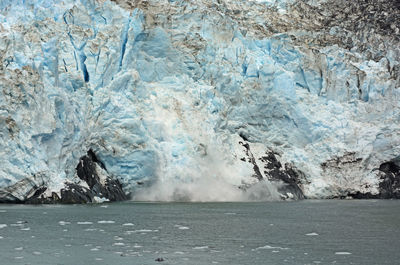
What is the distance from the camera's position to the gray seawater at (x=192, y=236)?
10695 mm

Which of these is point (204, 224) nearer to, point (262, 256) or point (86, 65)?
point (262, 256)

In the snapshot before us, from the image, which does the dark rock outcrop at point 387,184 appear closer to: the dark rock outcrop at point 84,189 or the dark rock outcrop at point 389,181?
the dark rock outcrop at point 389,181

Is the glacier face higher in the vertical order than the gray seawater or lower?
higher

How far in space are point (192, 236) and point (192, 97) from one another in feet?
49.6

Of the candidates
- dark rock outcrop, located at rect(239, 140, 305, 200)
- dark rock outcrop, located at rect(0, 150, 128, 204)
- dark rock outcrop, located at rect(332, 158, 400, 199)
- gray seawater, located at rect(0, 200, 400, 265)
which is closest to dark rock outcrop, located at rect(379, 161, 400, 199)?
dark rock outcrop, located at rect(332, 158, 400, 199)

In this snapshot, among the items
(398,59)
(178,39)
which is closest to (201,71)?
(178,39)

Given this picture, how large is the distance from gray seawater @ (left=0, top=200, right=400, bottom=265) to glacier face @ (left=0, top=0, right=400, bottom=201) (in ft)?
14.4

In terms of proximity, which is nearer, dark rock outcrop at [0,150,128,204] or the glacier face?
dark rock outcrop at [0,150,128,204]

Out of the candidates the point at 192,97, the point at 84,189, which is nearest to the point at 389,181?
the point at 192,97

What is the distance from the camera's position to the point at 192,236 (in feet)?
44.6

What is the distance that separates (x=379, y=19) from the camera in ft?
114

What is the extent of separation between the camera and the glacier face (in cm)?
2284

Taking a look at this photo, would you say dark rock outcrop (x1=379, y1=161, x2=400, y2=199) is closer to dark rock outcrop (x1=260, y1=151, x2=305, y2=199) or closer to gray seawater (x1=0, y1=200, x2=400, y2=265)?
dark rock outcrop (x1=260, y1=151, x2=305, y2=199)

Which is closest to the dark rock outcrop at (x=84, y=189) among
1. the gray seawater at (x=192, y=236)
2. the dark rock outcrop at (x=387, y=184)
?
the gray seawater at (x=192, y=236)
